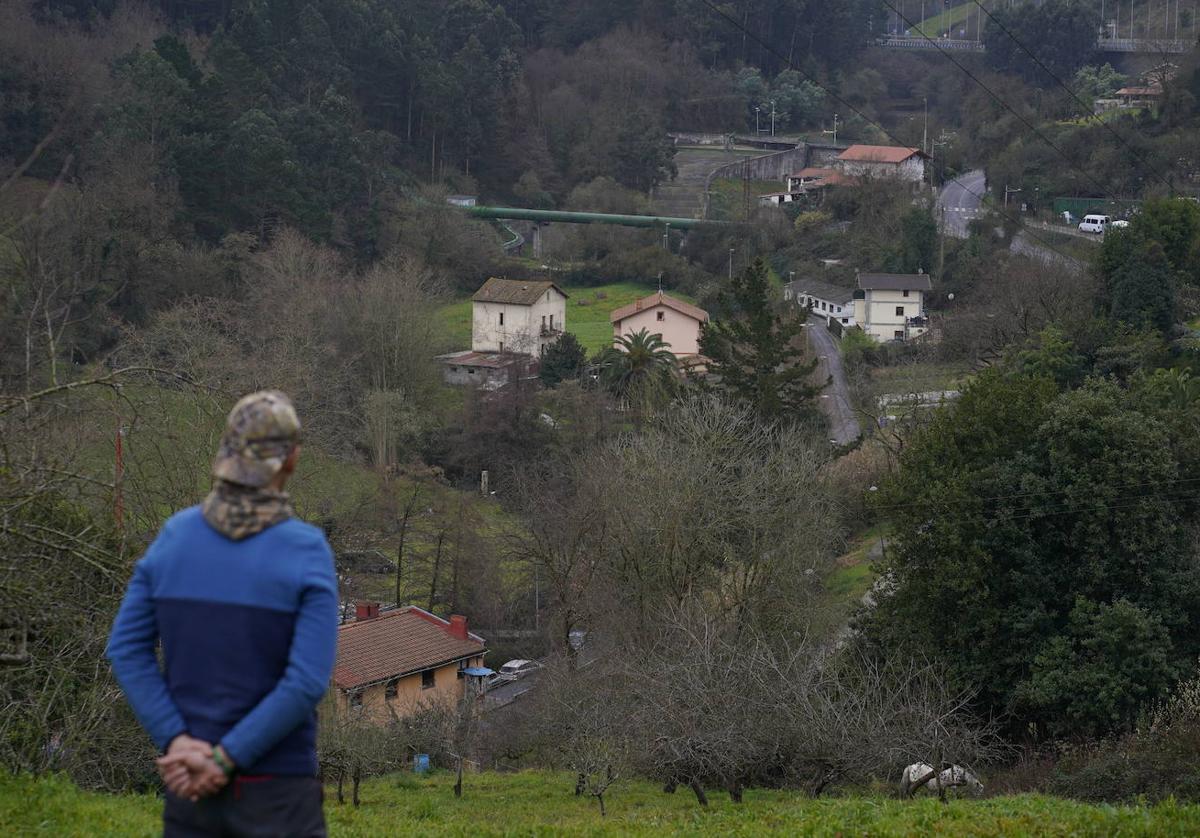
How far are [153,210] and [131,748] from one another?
114ft

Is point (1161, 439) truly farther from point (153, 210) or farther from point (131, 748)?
point (153, 210)

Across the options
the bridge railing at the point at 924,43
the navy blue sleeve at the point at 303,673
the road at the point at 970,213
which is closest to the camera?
the navy blue sleeve at the point at 303,673

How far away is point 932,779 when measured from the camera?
11.8 meters

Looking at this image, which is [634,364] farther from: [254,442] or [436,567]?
[254,442]

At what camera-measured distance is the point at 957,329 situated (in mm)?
37719

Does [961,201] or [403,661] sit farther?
[961,201]

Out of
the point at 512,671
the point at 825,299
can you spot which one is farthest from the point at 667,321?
the point at 512,671

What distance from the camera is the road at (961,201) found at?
54.2m

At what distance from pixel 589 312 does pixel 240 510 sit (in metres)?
48.6

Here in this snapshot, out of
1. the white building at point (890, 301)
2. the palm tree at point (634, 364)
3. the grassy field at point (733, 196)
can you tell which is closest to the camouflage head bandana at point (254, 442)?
the palm tree at point (634, 364)

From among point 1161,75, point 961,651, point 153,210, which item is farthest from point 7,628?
point 1161,75

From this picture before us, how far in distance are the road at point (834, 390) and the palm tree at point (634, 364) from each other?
438 centimetres

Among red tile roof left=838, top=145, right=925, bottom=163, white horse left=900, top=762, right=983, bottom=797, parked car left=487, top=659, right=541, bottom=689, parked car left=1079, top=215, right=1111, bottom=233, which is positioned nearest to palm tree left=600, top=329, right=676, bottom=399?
parked car left=487, top=659, right=541, bottom=689

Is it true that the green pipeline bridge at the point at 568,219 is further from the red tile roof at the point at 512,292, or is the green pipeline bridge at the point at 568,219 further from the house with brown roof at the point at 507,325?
the red tile roof at the point at 512,292
